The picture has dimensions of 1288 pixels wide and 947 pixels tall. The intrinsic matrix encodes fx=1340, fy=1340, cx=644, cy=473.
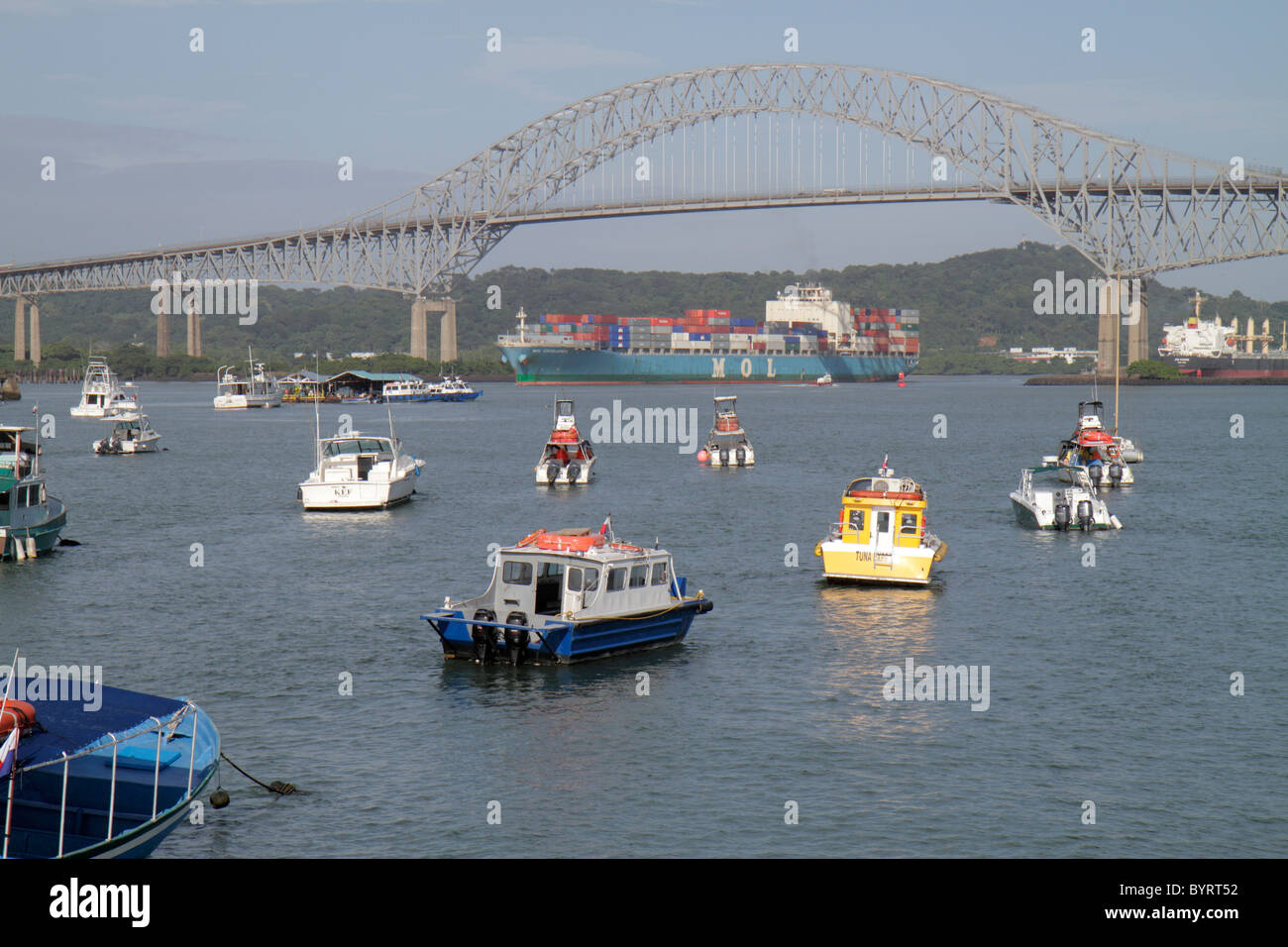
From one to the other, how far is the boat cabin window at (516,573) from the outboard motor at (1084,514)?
29.5 meters

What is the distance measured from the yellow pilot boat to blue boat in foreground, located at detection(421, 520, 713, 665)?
10.1 m

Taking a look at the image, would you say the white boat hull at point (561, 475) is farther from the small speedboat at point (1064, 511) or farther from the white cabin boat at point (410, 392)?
the white cabin boat at point (410, 392)

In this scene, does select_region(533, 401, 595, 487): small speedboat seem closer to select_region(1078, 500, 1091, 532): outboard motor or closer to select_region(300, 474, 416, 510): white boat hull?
select_region(300, 474, 416, 510): white boat hull

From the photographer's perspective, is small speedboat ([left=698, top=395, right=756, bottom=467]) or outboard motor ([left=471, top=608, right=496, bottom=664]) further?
small speedboat ([left=698, top=395, right=756, bottom=467])

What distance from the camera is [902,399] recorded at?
19475 cm

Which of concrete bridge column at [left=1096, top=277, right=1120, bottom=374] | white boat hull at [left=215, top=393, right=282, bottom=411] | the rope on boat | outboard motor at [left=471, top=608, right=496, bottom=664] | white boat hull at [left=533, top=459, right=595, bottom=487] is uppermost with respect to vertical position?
concrete bridge column at [left=1096, top=277, right=1120, bottom=374]

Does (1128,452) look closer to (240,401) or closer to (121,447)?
(121,447)

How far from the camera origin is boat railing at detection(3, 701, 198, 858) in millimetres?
16219

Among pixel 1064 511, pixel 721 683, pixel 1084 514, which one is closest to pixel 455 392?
pixel 1064 511

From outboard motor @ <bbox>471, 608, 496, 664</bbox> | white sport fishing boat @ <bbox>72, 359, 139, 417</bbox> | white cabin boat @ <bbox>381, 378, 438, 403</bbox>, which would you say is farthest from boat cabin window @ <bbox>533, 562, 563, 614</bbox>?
white cabin boat @ <bbox>381, 378, 438, 403</bbox>

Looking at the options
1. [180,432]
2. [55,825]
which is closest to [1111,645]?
[55,825]

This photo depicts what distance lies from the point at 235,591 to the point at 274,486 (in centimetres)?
3090

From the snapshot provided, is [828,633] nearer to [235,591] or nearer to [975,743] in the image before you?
[975,743]
